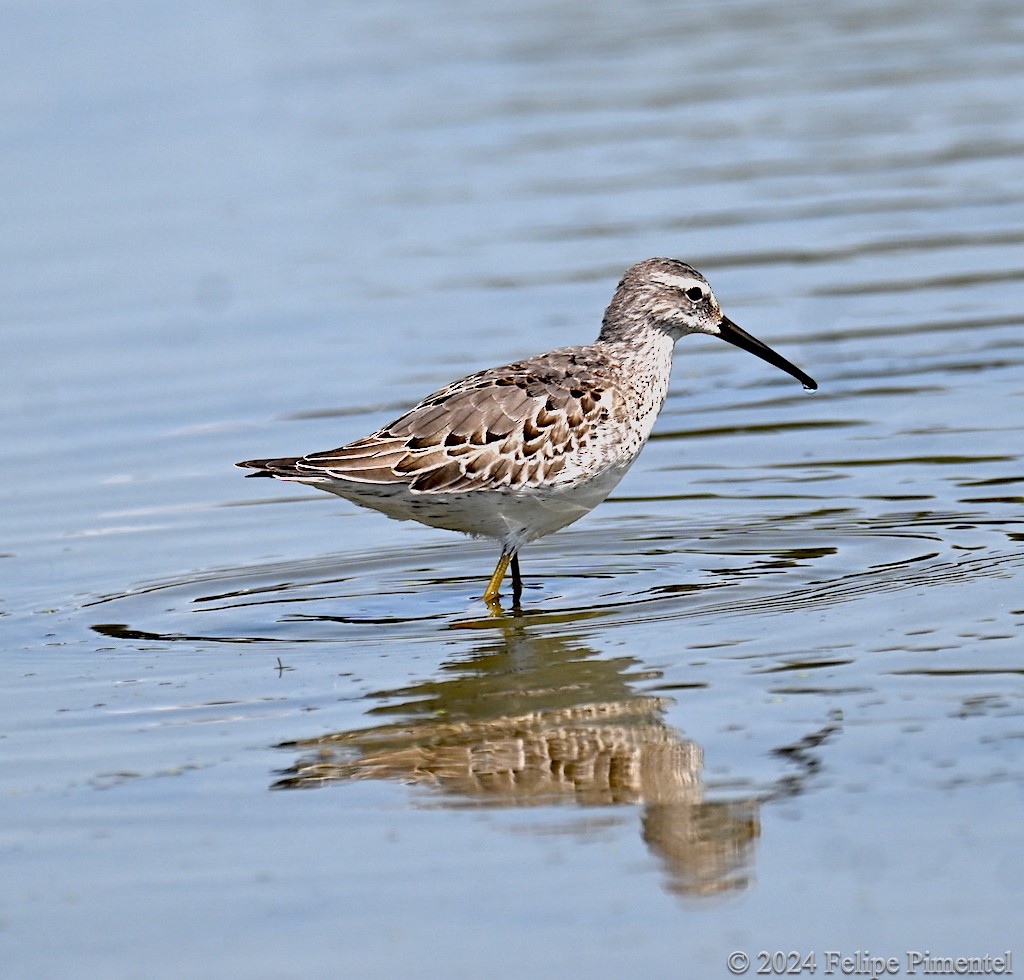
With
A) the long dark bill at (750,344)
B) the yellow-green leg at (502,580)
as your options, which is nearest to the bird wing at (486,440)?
the yellow-green leg at (502,580)

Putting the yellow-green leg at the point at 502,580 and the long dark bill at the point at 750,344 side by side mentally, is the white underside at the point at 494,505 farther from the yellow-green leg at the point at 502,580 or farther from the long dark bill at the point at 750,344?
the long dark bill at the point at 750,344

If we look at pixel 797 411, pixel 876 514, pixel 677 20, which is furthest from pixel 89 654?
pixel 677 20

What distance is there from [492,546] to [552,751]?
3533 millimetres

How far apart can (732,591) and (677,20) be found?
54.1ft

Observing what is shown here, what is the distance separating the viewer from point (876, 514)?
10.3 m

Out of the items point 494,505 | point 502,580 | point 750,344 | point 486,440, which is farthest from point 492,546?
point 750,344

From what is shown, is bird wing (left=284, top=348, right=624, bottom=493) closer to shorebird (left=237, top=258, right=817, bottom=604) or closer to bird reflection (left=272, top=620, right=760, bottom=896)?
shorebird (left=237, top=258, right=817, bottom=604)

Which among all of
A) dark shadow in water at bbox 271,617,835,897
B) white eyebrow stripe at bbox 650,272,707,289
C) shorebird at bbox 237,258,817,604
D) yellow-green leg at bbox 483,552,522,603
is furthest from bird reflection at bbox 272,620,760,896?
white eyebrow stripe at bbox 650,272,707,289

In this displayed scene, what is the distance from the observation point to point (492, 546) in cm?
1080

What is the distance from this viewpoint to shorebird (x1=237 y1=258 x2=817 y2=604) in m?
9.20

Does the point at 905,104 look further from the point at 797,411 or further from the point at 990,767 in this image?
the point at 990,767

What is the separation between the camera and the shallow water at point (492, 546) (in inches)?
240

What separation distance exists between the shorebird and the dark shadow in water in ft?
2.91

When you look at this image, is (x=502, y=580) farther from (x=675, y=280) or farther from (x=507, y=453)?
(x=675, y=280)
